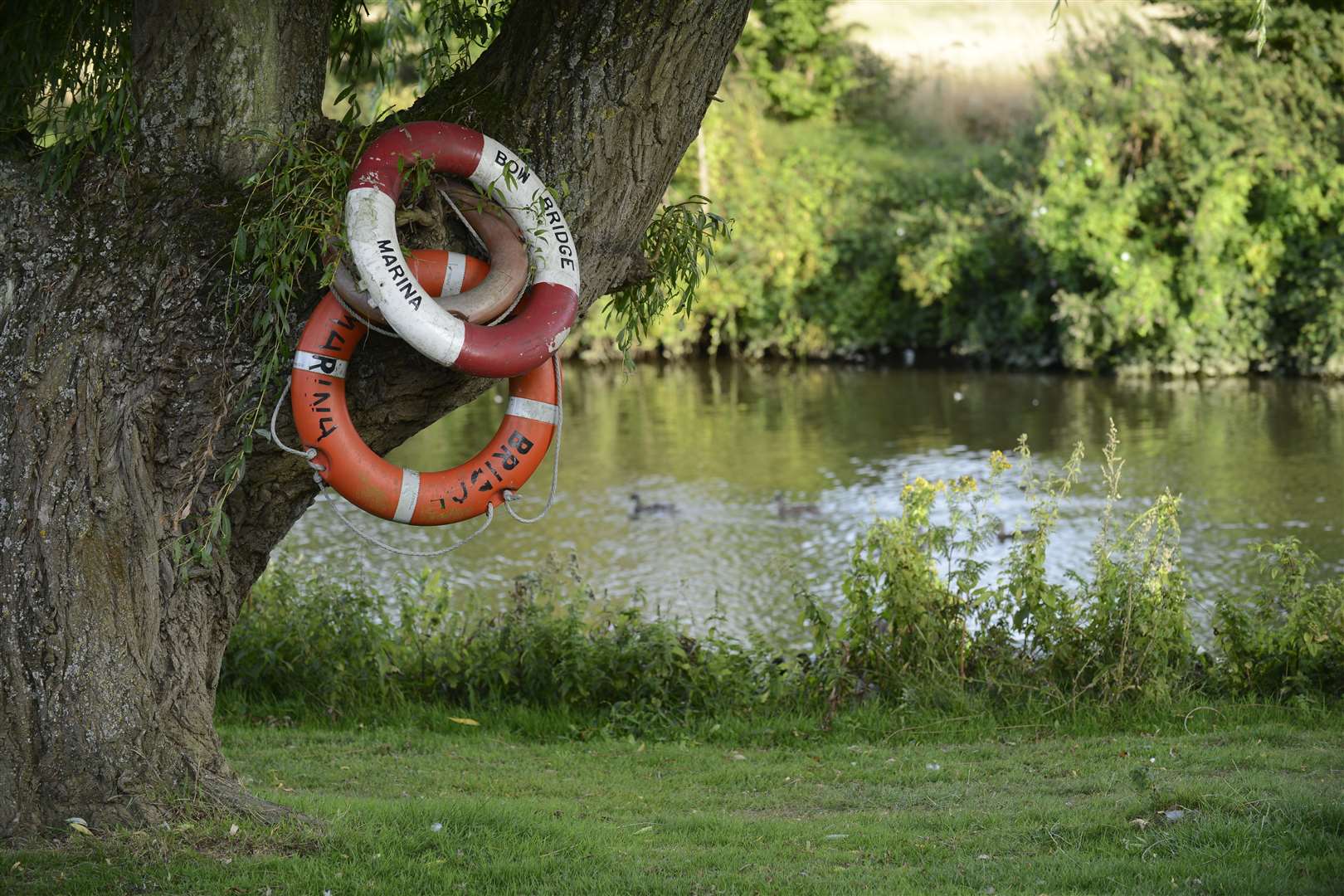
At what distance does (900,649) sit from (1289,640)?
59.1 inches

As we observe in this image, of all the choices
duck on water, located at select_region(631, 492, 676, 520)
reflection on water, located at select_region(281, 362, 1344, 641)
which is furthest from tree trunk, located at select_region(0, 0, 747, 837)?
duck on water, located at select_region(631, 492, 676, 520)

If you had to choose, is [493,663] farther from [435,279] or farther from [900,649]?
[435,279]

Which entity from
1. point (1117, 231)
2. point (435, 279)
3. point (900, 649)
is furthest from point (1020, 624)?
point (1117, 231)

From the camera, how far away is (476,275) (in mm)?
3549

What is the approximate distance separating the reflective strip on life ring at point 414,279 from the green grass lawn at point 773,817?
1.26 meters

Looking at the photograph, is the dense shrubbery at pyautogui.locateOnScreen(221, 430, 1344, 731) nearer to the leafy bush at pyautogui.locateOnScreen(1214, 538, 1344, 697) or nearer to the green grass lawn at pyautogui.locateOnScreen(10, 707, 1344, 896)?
the leafy bush at pyautogui.locateOnScreen(1214, 538, 1344, 697)

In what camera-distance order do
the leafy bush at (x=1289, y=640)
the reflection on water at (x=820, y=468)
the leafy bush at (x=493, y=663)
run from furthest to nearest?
the reflection on water at (x=820, y=468) → the leafy bush at (x=493, y=663) → the leafy bush at (x=1289, y=640)

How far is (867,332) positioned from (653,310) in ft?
55.6

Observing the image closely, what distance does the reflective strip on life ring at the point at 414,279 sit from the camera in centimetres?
330

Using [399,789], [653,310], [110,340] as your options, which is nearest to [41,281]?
[110,340]

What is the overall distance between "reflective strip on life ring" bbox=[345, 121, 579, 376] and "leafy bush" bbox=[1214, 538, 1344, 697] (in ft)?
11.2

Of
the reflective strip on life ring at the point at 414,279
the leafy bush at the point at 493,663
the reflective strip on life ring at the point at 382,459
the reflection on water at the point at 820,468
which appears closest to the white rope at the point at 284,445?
the reflective strip on life ring at the point at 382,459

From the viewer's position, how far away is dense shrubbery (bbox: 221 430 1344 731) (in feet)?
18.1

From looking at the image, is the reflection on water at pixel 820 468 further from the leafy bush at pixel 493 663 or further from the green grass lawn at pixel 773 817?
the green grass lawn at pixel 773 817
